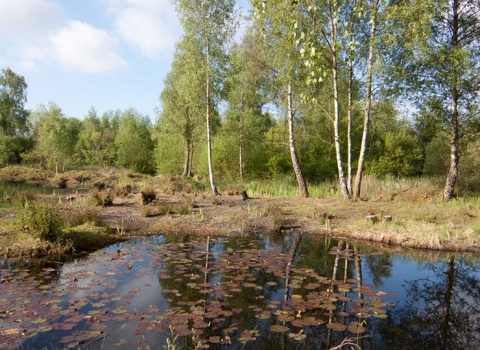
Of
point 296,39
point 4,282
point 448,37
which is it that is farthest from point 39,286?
point 448,37

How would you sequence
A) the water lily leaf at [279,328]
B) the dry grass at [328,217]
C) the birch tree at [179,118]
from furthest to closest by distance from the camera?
the birch tree at [179,118]
the dry grass at [328,217]
the water lily leaf at [279,328]

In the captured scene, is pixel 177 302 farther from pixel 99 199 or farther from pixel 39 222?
pixel 99 199

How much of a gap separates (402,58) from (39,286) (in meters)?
14.6

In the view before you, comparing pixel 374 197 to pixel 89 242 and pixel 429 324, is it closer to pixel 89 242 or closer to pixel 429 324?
pixel 429 324

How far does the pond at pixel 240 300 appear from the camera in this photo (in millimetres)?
4137

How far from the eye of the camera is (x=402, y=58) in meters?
13.3

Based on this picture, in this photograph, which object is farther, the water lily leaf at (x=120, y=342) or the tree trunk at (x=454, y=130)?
the tree trunk at (x=454, y=130)

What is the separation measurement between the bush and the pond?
31.5 inches

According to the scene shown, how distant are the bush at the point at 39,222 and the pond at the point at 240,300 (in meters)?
0.80

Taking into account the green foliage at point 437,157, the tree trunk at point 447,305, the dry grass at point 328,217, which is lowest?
the tree trunk at point 447,305

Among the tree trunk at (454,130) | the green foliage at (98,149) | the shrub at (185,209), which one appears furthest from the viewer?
the green foliage at (98,149)

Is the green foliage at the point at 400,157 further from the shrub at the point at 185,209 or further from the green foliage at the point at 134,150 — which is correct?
the green foliage at the point at 134,150

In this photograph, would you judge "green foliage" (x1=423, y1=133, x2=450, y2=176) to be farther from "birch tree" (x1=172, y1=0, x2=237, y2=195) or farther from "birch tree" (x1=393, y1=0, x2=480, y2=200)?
"birch tree" (x1=172, y1=0, x2=237, y2=195)

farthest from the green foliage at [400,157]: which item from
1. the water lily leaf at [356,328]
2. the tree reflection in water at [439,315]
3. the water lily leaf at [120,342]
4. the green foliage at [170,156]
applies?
the water lily leaf at [120,342]
